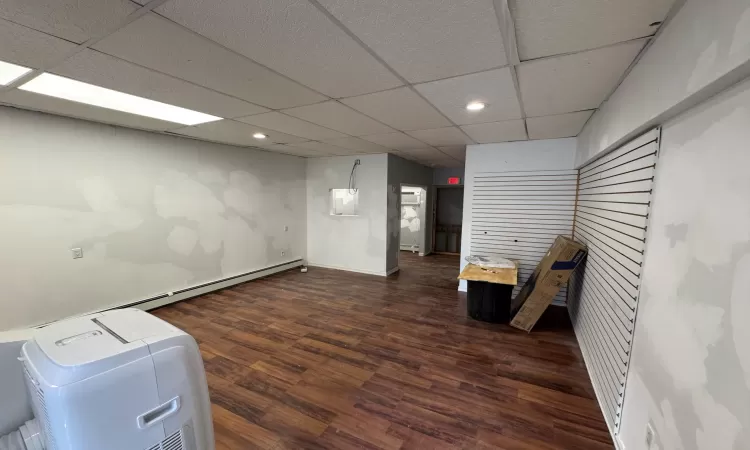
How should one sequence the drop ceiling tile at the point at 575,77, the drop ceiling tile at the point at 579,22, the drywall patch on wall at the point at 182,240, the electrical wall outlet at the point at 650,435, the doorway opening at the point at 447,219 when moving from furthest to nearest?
the doorway opening at the point at 447,219 → the drywall patch on wall at the point at 182,240 → the drop ceiling tile at the point at 575,77 → the electrical wall outlet at the point at 650,435 → the drop ceiling tile at the point at 579,22

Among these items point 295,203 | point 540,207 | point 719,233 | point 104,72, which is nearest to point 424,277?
point 540,207

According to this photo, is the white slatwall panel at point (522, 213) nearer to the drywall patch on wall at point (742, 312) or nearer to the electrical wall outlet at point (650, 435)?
the electrical wall outlet at point (650, 435)

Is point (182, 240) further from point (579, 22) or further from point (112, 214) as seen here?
point (579, 22)

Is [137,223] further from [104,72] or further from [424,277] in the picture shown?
[424,277]

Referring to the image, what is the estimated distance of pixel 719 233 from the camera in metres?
1.07

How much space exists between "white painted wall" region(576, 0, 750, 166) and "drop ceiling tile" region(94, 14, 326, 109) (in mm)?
2116

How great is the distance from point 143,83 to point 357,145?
292 centimetres

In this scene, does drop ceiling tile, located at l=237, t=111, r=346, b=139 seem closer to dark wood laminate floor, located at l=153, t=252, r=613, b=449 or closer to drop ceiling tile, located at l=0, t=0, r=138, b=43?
drop ceiling tile, located at l=0, t=0, r=138, b=43

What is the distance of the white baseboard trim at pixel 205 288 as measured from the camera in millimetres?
3935

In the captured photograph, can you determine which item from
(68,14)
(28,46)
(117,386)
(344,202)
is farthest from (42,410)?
(344,202)

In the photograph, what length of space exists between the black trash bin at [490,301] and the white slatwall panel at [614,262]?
77 cm

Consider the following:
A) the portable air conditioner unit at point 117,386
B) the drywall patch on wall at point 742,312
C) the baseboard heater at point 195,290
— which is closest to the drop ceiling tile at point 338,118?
the portable air conditioner unit at point 117,386

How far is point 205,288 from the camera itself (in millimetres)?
4641

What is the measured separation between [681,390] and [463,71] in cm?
197
